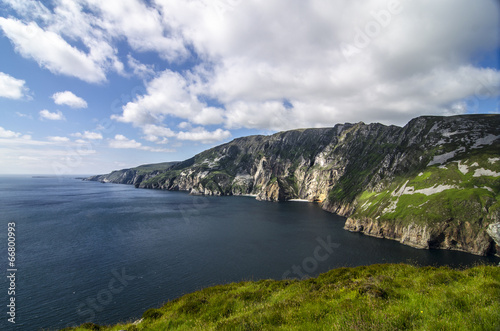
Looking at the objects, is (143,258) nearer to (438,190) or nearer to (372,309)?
(372,309)

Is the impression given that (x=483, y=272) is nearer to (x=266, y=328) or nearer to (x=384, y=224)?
(x=266, y=328)

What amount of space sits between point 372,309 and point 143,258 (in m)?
81.2

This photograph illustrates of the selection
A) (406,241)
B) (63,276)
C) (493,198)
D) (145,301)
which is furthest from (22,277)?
(493,198)

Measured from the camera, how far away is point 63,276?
59.9 m

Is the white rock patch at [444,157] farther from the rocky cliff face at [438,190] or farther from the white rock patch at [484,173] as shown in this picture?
the white rock patch at [484,173]

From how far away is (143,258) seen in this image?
7519 centimetres

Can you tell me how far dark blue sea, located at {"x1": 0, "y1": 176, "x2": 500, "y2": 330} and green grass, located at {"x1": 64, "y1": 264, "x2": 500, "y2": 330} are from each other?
38.2 meters

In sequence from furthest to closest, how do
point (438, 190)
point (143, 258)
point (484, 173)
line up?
point (438, 190) → point (484, 173) → point (143, 258)

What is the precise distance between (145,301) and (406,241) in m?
102

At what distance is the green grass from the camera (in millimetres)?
9234

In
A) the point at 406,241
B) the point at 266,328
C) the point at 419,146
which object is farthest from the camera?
the point at 419,146

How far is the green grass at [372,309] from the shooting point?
30.3 ft

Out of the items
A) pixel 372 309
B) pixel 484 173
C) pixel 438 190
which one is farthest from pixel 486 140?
pixel 372 309

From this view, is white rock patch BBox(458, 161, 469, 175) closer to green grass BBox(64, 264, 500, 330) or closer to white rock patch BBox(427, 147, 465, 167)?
white rock patch BBox(427, 147, 465, 167)
